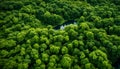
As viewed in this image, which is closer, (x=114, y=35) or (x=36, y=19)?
(x=114, y=35)

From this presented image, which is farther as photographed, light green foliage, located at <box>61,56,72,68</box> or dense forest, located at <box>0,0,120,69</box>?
dense forest, located at <box>0,0,120,69</box>

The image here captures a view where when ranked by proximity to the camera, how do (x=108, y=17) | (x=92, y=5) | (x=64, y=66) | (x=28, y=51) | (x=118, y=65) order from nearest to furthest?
(x=64, y=66) < (x=28, y=51) < (x=118, y=65) < (x=108, y=17) < (x=92, y=5)

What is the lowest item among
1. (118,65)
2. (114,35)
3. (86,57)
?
(118,65)

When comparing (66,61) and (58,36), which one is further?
(58,36)

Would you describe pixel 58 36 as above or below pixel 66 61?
above

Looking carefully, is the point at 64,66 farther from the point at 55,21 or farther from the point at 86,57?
the point at 55,21

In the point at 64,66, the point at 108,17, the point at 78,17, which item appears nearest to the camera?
the point at 64,66

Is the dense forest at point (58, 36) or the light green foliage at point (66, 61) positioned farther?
the dense forest at point (58, 36)

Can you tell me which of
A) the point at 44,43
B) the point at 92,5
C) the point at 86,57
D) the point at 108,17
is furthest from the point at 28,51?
the point at 92,5
